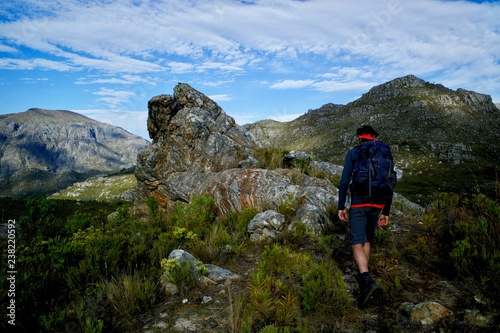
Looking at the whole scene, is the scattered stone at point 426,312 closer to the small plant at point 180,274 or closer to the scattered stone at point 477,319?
the scattered stone at point 477,319

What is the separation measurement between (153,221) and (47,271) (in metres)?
3.50

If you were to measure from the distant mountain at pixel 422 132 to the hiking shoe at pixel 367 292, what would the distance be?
101 m

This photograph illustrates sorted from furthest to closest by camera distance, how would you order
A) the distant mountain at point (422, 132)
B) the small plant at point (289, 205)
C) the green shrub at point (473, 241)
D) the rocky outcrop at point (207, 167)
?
the distant mountain at point (422, 132) < the rocky outcrop at point (207, 167) < the small plant at point (289, 205) < the green shrub at point (473, 241)

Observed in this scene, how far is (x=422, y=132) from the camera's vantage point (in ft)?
472

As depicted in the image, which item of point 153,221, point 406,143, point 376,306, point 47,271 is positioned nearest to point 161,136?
point 153,221

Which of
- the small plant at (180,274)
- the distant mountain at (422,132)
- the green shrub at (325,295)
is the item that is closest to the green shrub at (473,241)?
the green shrub at (325,295)

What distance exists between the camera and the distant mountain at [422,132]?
4488 inches

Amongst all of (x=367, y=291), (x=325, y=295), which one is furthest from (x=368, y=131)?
(x=325, y=295)

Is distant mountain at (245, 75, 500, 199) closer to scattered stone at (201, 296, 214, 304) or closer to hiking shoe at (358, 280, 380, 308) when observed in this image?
hiking shoe at (358, 280, 380, 308)

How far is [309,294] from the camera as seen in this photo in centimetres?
436

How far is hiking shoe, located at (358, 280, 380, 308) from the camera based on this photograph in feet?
13.8

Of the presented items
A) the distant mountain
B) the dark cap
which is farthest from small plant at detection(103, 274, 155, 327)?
the distant mountain

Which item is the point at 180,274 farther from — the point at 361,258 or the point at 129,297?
the point at 361,258

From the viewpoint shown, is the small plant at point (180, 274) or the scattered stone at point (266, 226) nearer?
the small plant at point (180, 274)
